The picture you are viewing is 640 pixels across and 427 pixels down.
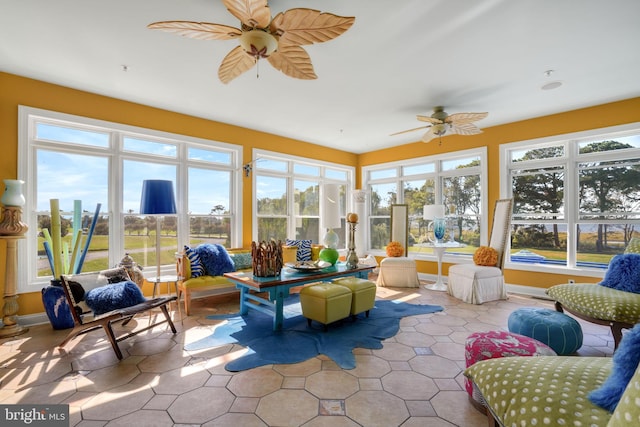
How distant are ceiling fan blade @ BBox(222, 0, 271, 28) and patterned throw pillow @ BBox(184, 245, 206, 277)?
2.94 m

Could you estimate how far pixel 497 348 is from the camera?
1.95 m

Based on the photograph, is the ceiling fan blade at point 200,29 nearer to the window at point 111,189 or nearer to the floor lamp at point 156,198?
the floor lamp at point 156,198

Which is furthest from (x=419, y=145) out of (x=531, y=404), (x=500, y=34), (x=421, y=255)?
(x=531, y=404)

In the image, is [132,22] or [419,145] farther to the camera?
[419,145]

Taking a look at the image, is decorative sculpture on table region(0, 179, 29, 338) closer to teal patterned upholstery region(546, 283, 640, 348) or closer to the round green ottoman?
the round green ottoman

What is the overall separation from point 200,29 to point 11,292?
3.48 metres

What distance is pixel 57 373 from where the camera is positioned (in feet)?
7.60

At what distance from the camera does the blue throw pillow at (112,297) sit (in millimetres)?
2725

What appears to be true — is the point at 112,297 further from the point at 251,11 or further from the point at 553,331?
the point at 553,331

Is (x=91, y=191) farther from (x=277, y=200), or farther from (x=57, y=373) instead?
(x=277, y=200)

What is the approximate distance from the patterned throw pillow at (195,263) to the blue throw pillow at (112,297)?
3.07ft

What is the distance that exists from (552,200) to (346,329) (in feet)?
13.5

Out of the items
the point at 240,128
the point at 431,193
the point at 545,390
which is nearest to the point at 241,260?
the point at 240,128

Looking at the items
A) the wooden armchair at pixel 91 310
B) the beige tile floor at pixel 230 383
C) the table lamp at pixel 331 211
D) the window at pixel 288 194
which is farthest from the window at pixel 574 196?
the wooden armchair at pixel 91 310
